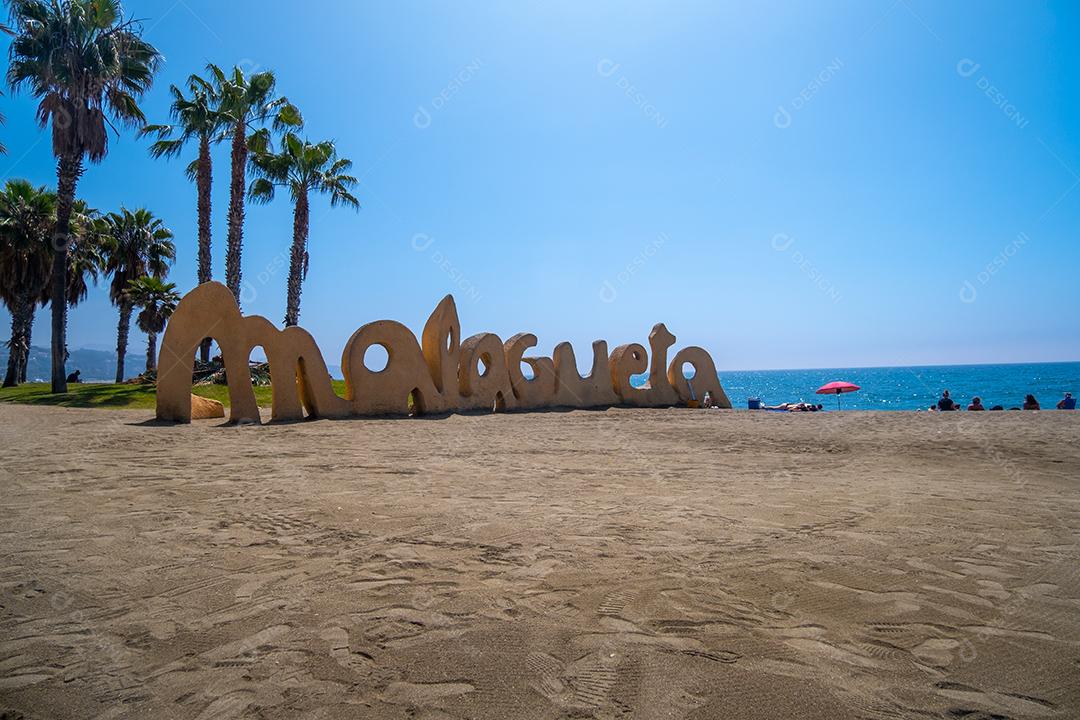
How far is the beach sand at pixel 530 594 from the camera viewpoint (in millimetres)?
2500

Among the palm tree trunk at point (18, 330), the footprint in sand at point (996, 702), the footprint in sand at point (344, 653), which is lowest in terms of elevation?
the footprint in sand at point (996, 702)

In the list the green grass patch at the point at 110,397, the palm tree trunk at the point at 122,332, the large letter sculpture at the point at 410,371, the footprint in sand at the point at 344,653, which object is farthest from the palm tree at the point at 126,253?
the footprint in sand at the point at 344,653

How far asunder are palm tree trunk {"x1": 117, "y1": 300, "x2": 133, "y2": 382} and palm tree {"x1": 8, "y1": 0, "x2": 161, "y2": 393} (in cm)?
1336

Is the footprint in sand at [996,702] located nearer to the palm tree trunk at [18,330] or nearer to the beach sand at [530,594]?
the beach sand at [530,594]

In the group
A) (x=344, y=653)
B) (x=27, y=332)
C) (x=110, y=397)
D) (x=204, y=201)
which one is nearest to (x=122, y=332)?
(x=27, y=332)

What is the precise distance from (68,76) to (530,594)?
26.8 m

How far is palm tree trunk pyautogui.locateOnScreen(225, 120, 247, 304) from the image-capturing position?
24672 millimetres

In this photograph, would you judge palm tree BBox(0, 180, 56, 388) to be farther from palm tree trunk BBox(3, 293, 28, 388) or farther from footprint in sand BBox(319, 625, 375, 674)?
footprint in sand BBox(319, 625, 375, 674)

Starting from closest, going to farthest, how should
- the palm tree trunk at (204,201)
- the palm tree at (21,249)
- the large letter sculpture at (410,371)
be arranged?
the large letter sculpture at (410,371)
the palm tree trunk at (204,201)
the palm tree at (21,249)

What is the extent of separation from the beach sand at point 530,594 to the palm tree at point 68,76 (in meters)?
Answer: 18.6

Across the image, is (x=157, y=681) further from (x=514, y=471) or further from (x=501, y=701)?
(x=514, y=471)

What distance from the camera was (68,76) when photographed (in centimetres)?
2033

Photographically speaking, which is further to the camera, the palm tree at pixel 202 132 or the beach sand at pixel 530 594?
the palm tree at pixel 202 132

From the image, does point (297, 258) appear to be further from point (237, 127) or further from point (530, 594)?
point (530, 594)
